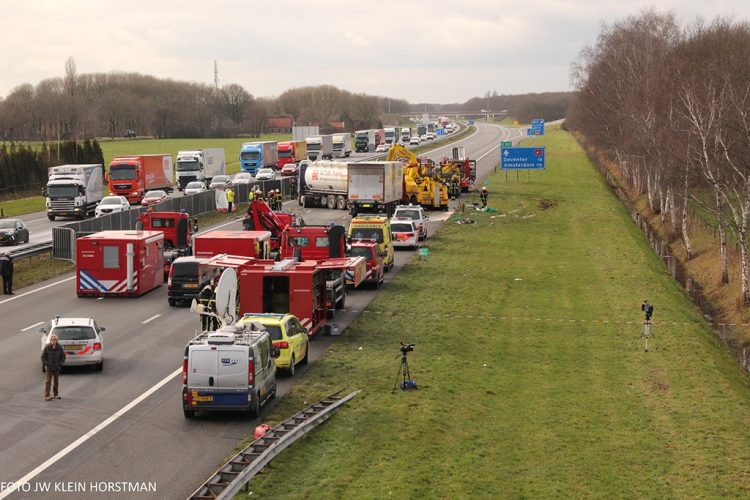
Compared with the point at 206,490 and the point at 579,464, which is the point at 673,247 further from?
the point at 206,490

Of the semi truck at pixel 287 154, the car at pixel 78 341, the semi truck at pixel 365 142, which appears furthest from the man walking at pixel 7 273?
the semi truck at pixel 365 142

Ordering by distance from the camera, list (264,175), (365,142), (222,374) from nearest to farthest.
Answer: (222,374)
(264,175)
(365,142)

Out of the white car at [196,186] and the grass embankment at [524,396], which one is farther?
the white car at [196,186]

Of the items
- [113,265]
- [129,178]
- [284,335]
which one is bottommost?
[284,335]

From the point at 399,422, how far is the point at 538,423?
3536 mm

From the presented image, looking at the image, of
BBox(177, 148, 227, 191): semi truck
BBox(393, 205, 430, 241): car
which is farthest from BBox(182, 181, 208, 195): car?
BBox(393, 205, 430, 241): car

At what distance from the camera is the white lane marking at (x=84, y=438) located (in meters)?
20.1

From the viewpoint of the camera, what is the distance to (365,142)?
556 ft

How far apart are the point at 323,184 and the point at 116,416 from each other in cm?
5482

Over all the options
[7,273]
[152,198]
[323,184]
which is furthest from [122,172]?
[7,273]

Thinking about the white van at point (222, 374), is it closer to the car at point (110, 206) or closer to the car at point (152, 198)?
the car at point (110, 206)

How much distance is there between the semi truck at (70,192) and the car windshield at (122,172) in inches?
222

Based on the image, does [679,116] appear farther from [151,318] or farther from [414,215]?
[151,318]

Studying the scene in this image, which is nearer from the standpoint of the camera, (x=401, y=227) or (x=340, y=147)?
(x=401, y=227)
